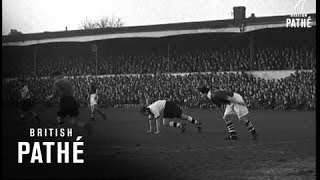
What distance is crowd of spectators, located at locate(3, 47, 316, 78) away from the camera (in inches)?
1051

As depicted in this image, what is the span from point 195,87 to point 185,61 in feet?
6.95

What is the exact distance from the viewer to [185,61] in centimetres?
3144

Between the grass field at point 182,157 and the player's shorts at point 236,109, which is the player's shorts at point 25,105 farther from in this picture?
the player's shorts at point 236,109

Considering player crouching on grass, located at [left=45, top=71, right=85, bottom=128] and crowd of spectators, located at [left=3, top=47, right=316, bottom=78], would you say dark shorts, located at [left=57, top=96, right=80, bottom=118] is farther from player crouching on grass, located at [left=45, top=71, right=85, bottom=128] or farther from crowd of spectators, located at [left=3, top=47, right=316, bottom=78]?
crowd of spectators, located at [left=3, top=47, right=316, bottom=78]

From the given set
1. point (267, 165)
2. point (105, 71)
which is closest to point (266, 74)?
point (105, 71)

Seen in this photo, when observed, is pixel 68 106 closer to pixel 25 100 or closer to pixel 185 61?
pixel 25 100

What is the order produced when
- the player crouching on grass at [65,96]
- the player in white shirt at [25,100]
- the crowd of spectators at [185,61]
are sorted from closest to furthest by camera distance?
the player crouching on grass at [65,96] → the player in white shirt at [25,100] → the crowd of spectators at [185,61]

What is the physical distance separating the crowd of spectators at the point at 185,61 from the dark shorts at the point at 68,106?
34.1 feet

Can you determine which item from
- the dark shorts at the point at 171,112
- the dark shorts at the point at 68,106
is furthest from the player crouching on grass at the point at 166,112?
the dark shorts at the point at 68,106

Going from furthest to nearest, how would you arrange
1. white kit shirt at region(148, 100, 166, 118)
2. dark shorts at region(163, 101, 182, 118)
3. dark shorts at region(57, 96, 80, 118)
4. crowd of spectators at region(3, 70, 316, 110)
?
crowd of spectators at region(3, 70, 316, 110), dark shorts at region(163, 101, 182, 118), white kit shirt at region(148, 100, 166, 118), dark shorts at region(57, 96, 80, 118)

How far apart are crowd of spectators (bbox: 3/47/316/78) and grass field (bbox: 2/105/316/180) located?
1139cm

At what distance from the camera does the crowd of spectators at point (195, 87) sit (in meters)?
26.1

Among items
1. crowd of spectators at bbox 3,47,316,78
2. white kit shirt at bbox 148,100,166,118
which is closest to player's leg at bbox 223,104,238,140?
white kit shirt at bbox 148,100,166,118

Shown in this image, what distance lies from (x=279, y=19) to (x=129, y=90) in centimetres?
923
